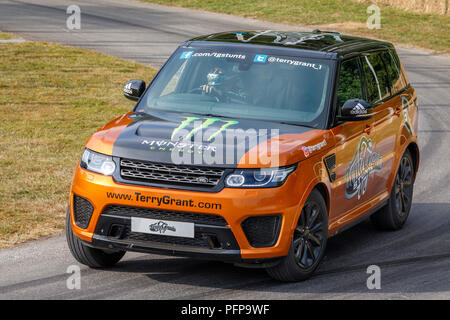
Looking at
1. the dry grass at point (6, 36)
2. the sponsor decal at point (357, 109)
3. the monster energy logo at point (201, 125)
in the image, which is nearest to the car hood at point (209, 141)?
the monster energy logo at point (201, 125)

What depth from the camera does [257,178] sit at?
6.87m

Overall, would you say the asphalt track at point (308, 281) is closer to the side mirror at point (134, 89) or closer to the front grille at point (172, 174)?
the front grille at point (172, 174)

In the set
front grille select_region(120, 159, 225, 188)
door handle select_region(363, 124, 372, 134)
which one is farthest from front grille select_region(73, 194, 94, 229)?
door handle select_region(363, 124, 372, 134)

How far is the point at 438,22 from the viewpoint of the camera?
30766 millimetres

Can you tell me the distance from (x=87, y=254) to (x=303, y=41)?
9.80 ft

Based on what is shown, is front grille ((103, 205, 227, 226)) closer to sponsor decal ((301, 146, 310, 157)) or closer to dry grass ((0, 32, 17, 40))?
sponsor decal ((301, 146, 310, 157))

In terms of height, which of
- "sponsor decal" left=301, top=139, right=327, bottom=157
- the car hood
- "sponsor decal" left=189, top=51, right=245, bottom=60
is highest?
"sponsor decal" left=189, top=51, right=245, bottom=60

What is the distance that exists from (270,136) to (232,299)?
53.7 inches

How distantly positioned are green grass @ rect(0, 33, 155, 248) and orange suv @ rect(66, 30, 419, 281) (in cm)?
197

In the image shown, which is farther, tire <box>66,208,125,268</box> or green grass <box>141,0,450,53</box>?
green grass <box>141,0,450,53</box>

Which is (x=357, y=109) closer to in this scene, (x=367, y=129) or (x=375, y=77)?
(x=367, y=129)

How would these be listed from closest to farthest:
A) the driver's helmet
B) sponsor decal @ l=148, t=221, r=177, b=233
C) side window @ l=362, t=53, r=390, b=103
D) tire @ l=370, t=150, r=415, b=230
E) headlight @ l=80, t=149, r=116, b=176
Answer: sponsor decal @ l=148, t=221, r=177, b=233
headlight @ l=80, t=149, r=116, b=176
the driver's helmet
side window @ l=362, t=53, r=390, b=103
tire @ l=370, t=150, r=415, b=230

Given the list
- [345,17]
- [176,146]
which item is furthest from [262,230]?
[345,17]

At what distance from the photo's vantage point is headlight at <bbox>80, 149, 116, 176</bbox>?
7.06 meters
